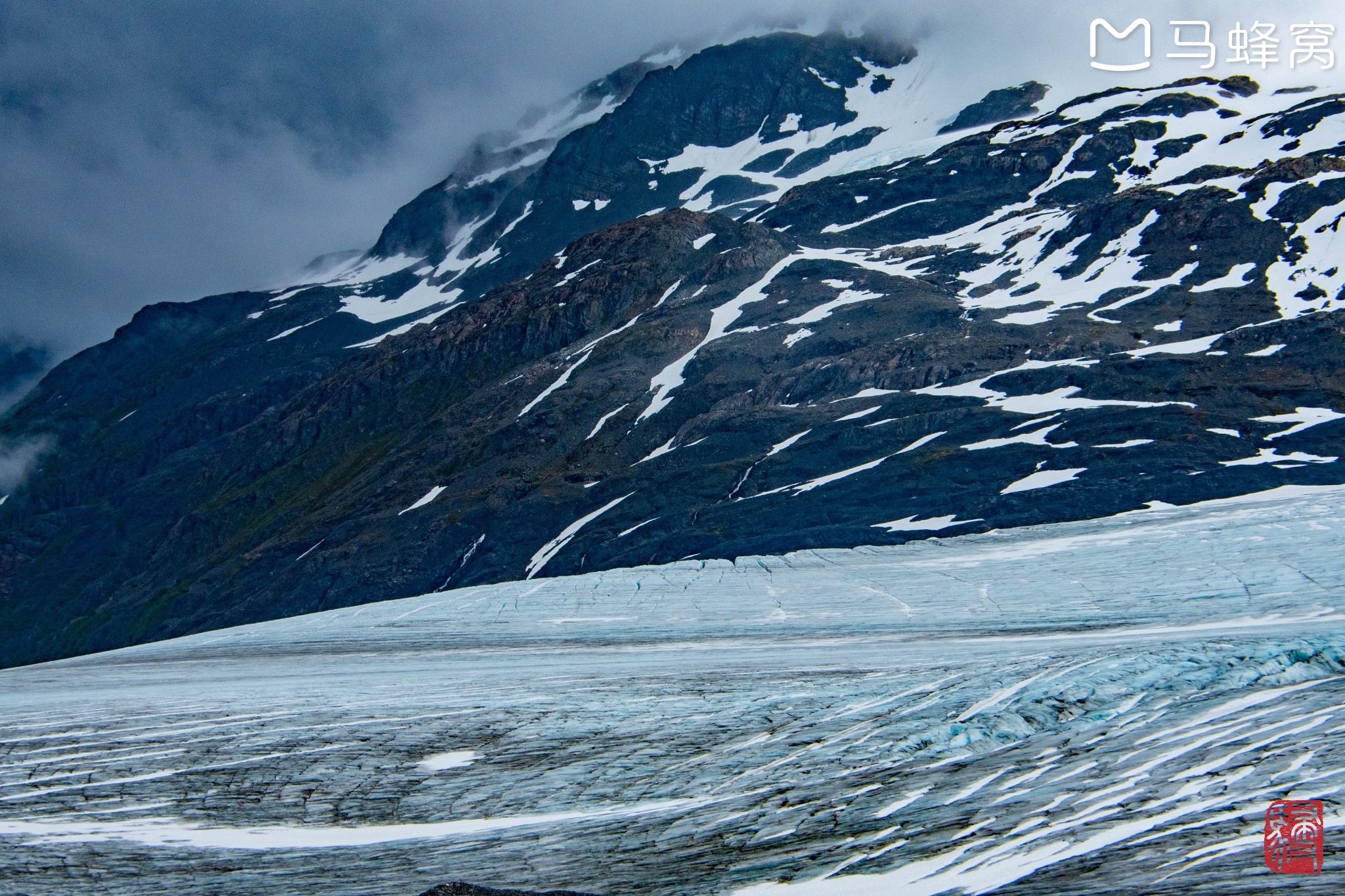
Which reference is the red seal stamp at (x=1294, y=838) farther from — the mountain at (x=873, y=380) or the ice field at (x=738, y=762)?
the mountain at (x=873, y=380)

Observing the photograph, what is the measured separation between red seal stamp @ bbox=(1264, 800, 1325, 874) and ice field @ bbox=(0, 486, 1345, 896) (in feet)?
0.58

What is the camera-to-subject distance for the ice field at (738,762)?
45.6 feet

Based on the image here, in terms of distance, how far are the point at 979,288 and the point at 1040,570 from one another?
11047cm

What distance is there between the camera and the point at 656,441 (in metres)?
130

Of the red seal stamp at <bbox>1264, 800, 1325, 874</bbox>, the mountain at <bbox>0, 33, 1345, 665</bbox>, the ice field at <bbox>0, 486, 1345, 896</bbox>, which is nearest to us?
the red seal stamp at <bbox>1264, 800, 1325, 874</bbox>

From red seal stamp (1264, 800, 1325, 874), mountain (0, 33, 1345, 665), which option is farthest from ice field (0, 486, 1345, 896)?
mountain (0, 33, 1345, 665)

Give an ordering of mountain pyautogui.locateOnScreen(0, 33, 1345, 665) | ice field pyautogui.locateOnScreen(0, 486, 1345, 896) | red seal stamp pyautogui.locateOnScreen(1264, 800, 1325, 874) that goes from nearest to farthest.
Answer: red seal stamp pyautogui.locateOnScreen(1264, 800, 1325, 874), ice field pyautogui.locateOnScreen(0, 486, 1345, 896), mountain pyautogui.locateOnScreen(0, 33, 1345, 665)

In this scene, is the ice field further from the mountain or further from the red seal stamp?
the mountain

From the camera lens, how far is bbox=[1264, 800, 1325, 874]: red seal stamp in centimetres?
1180

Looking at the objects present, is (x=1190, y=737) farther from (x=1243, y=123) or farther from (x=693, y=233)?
(x=1243, y=123)

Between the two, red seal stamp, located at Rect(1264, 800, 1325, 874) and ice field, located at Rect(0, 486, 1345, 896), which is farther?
ice field, located at Rect(0, 486, 1345, 896)

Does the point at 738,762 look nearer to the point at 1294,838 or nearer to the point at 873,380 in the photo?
the point at 1294,838

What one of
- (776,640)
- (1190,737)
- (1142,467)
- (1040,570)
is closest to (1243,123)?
(1142,467)

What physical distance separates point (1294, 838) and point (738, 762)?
8494mm
